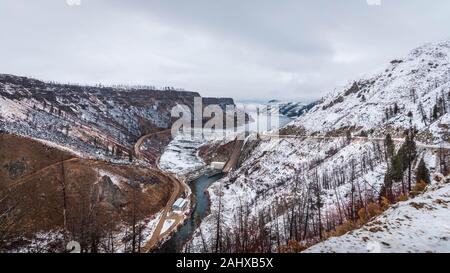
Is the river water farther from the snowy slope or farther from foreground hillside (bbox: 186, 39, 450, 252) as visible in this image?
the snowy slope

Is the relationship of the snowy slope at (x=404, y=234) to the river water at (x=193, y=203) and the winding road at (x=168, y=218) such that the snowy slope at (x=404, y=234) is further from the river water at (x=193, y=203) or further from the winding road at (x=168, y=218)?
the winding road at (x=168, y=218)

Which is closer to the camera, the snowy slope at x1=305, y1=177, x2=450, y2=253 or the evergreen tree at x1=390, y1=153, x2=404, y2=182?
the snowy slope at x1=305, y1=177, x2=450, y2=253

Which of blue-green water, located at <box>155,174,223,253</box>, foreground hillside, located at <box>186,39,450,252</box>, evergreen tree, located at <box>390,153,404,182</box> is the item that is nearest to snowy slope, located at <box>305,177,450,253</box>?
foreground hillside, located at <box>186,39,450,252</box>

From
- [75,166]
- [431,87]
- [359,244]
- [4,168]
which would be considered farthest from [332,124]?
[359,244]

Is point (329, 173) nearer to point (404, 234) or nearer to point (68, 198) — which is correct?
point (68, 198)

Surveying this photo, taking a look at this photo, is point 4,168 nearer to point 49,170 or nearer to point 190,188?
point 49,170
